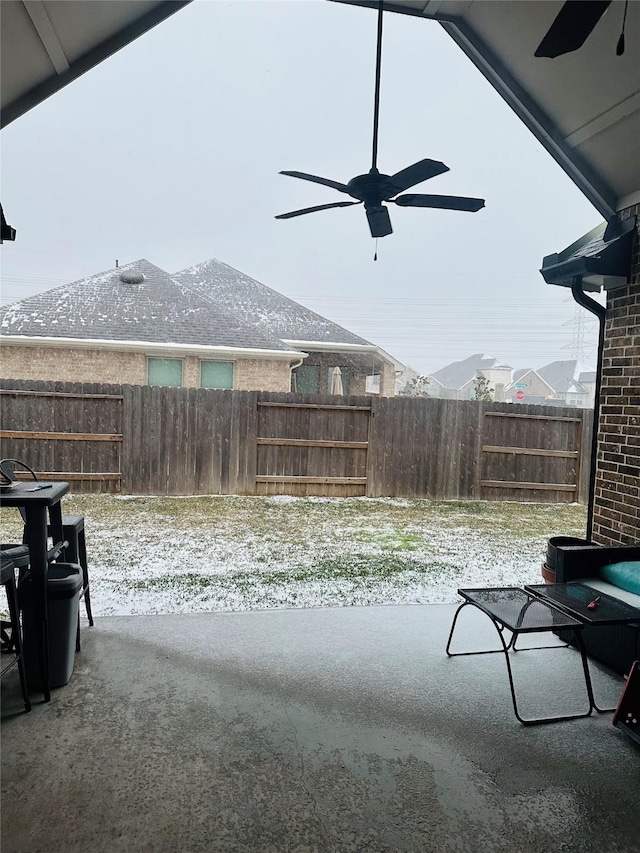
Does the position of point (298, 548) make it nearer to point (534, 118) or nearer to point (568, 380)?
point (534, 118)

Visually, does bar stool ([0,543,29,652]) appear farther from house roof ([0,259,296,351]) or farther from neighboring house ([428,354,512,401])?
neighboring house ([428,354,512,401])

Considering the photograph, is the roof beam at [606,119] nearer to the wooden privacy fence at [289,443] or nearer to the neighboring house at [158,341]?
the wooden privacy fence at [289,443]

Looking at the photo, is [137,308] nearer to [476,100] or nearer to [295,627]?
[476,100]

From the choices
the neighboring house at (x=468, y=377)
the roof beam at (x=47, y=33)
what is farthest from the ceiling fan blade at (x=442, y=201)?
the neighboring house at (x=468, y=377)

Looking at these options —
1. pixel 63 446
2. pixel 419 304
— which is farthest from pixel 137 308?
pixel 419 304

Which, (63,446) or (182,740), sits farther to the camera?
(63,446)

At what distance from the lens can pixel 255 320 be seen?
35.6 feet

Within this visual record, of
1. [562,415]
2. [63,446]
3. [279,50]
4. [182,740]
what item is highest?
[279,50]

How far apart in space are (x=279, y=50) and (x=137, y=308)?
541 centimetres

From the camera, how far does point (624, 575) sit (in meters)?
2.71

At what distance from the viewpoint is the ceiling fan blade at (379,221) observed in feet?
10.3

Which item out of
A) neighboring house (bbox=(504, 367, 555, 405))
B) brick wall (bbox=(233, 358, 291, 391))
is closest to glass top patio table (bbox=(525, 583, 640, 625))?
brick wall (bbox=(233, 358, 291, 391))

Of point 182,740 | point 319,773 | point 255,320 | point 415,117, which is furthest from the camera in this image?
point 255,320

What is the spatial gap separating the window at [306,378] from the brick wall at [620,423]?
7540 millimetres
